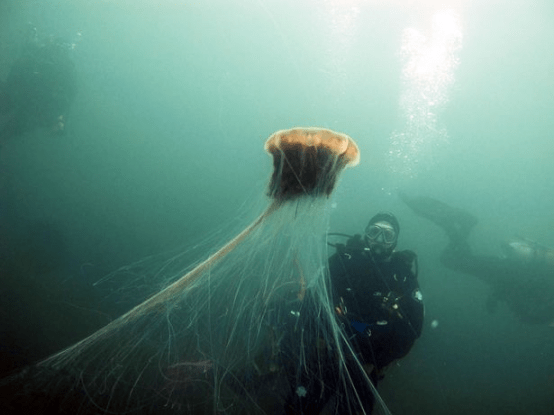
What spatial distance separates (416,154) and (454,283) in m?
26.9

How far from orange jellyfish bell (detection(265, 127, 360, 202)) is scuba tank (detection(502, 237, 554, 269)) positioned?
14.1 metres

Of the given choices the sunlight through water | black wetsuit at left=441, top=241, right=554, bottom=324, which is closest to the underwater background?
the sunlight through water

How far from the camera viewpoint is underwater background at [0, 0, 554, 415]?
17125 millimetres

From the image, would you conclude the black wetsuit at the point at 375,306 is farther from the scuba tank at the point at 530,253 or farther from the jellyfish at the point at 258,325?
the scuba tank at the point at 530,253

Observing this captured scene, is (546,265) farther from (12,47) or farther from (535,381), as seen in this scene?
(12,47)

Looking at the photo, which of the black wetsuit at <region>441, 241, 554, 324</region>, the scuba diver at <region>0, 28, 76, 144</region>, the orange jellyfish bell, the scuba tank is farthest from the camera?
the scuba diver at <region>0, 28, 76, 144</region>

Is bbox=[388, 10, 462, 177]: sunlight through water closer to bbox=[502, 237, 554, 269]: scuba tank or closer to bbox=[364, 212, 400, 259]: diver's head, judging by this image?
bbox=[502, 237, 554, 269]: scuba tank

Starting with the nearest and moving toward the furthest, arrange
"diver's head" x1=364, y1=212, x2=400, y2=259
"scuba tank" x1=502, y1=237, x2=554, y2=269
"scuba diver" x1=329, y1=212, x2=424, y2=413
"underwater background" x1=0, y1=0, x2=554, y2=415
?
"scuba diver" x1=329, y1=212, x2=424, y2=413
"diver's head" x1=364, y1=212, x2=400, y2=259
"scuba tank" x1=502, y1=237, x2=554, y2=269
"underwater background" x1=0, y1=0, x2=554, y2=415

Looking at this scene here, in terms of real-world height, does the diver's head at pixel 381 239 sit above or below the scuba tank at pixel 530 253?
above

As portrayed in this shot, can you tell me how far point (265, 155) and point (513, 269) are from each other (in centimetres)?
2668

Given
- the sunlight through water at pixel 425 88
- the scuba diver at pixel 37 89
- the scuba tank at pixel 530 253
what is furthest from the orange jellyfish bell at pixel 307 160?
the sunlight through water at pixel 425 88

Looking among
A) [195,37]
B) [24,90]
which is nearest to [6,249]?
[24,90]

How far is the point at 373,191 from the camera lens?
170 ft

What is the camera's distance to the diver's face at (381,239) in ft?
17.5
